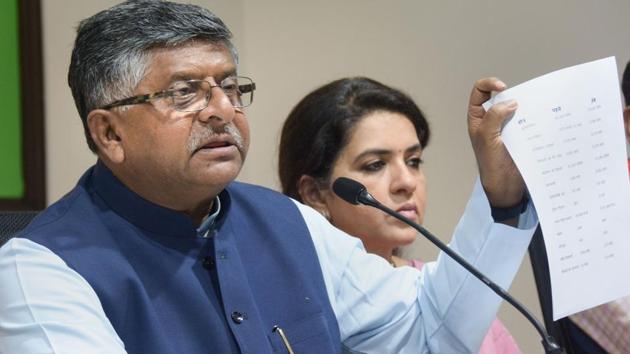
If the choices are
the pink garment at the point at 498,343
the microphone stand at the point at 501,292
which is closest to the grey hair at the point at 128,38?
the microphone stand at the point at 501,292

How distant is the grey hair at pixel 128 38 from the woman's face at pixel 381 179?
0.87 meters

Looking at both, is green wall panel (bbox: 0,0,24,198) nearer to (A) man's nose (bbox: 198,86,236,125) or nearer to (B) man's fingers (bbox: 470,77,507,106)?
(A) man's nose (bbox: 198,86,236,125)

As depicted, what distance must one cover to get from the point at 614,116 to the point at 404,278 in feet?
1.58

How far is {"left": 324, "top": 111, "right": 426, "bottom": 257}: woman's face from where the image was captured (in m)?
2.15

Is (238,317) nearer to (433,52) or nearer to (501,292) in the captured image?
(501,292)

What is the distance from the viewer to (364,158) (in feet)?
7.20

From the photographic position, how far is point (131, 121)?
4.46ft

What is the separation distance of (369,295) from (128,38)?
1.90ft

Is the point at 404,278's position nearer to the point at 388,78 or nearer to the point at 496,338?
the point at 496,338

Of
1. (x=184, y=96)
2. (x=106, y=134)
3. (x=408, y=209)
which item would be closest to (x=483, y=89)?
(x=184, y=96)

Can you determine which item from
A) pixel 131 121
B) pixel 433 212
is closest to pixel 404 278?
pixel 131 121

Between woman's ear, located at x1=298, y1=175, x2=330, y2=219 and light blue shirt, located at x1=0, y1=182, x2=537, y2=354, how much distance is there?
65 cm

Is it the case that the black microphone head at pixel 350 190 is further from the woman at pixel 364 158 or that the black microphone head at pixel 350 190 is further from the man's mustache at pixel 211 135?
the woman at pixel 364 158

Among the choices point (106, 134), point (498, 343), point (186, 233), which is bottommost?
point (498, 343)
